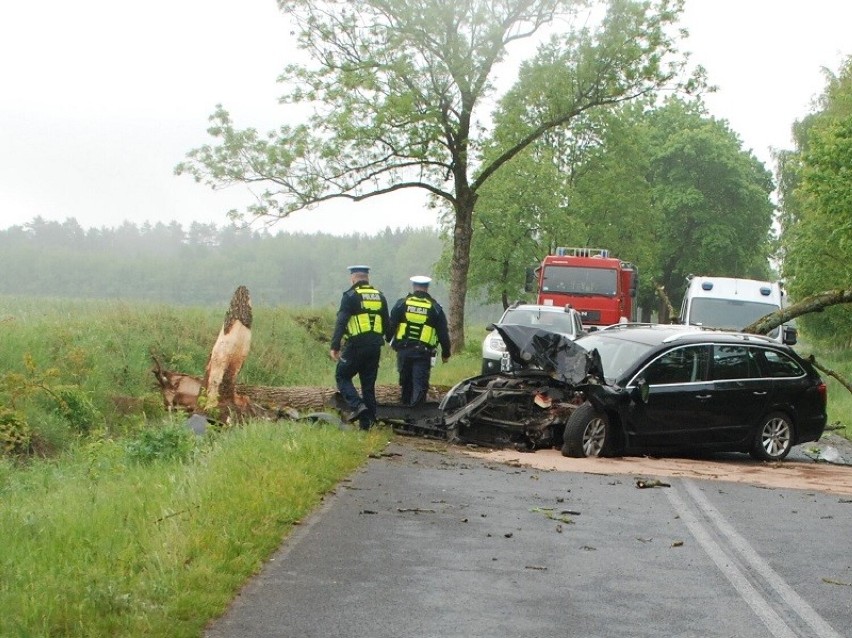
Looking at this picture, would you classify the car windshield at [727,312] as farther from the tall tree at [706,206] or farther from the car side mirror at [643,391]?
the tall tree at [706,206]

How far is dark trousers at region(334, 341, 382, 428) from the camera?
46.7ft

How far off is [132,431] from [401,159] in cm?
1805

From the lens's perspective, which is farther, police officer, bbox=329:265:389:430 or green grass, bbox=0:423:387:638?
police officer, bbox=329:265:389:430

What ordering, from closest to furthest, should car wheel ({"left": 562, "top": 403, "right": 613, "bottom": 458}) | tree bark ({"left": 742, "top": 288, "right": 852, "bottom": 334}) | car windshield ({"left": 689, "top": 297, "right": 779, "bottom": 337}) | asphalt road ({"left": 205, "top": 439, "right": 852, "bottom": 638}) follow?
asphalt road ({"left": 205, "top": 439, "right": 852, "bottom": 638}) → car wheel ({"left": 562, "top": 403, "right": 613, "bottom": 458}) → tree bark ({"left": 742, "top": 288, "right": 852, "bottom": 334}) → car windshield ({"left": 689, "top": 297, "right": 779, "bottom": 337})

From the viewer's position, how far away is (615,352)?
14.6m

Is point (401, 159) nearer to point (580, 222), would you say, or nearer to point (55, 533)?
point (580, 222)

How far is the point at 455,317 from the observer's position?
111ft

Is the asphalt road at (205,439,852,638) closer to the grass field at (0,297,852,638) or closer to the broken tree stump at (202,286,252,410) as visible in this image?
the grass field at (0,297,852,638)

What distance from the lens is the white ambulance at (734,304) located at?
25188mm

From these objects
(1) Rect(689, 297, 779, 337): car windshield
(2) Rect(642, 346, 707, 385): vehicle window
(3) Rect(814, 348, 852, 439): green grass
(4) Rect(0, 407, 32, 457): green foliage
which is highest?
(1) Rect(689, 297, 779, 337): car windshield

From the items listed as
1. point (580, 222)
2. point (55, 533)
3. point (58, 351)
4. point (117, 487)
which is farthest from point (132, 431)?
point (580, 222)

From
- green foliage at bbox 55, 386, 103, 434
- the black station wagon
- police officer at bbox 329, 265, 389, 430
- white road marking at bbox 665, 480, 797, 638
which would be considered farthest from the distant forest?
white road marking at bbox 665, 480, 797, 638

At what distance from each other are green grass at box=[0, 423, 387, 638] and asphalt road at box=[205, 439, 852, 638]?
0.21m

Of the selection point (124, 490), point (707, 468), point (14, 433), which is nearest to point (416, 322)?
point (707, 468)
